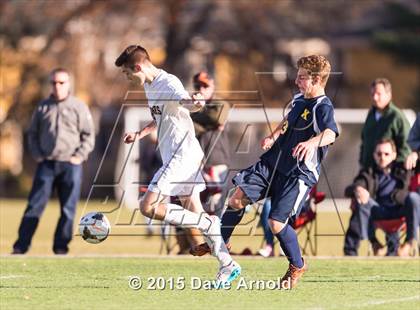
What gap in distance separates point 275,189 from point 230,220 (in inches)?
21.3

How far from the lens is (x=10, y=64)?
37938 millimetres

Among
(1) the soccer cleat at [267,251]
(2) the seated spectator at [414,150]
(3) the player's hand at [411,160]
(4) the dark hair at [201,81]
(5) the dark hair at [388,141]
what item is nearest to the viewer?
(2) the seated spectator at [414,150]

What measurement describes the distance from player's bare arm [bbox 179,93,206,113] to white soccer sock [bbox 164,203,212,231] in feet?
2.78

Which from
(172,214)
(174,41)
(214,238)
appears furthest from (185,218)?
(174,41)

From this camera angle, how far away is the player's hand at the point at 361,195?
14.1m

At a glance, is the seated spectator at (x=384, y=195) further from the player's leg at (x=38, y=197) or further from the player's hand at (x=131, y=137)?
the player's hand at (x=131, y=137)

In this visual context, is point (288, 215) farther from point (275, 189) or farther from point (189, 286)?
point (189, 286)

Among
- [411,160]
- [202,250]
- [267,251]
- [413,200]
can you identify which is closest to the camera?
[202,250]

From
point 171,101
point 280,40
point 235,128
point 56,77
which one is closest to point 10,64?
point 280,40

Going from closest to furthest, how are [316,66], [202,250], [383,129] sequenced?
[316,66] < [202,250] < [383,129]

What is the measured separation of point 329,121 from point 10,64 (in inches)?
1142

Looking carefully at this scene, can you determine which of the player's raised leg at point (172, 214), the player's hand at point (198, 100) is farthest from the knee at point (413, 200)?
the player's hand at point (198, 100)

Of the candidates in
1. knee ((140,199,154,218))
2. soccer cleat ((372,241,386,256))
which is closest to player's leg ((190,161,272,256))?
knee ((140,199,154,218))

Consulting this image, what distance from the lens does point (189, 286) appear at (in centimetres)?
1027
